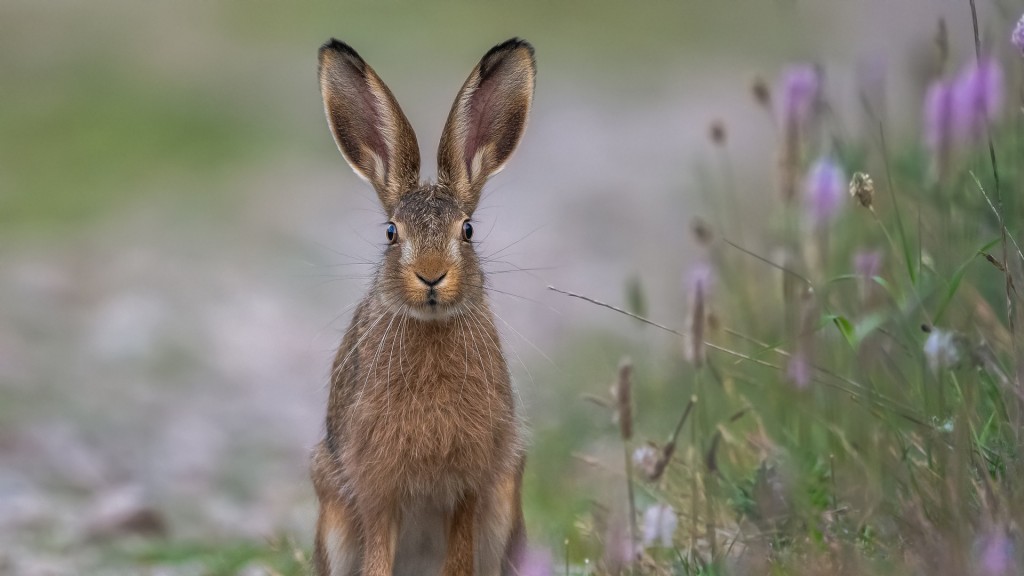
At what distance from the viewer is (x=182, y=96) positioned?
16.1 metres

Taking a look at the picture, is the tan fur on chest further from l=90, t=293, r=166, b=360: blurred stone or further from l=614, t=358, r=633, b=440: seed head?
l=90, t=293, r=166, b=360: blurred stone

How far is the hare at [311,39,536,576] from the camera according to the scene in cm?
483

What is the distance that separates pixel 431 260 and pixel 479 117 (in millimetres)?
653

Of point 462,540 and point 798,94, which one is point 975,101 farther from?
point 462,540

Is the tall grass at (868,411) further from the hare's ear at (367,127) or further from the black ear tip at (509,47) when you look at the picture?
the hare's ear at (367,127)

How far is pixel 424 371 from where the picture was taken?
16.1ft

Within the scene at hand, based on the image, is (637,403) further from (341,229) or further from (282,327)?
(341,229)

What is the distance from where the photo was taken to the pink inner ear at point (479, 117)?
5035 millimetres

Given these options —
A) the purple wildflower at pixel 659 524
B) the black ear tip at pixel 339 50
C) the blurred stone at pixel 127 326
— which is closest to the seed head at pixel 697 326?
the purple wildflower at pixel 659 524

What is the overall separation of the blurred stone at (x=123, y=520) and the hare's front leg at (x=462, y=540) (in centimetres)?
242

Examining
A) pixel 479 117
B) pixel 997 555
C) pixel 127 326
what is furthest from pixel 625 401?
pixel 127 326

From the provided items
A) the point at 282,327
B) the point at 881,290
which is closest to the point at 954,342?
the point at 881,290

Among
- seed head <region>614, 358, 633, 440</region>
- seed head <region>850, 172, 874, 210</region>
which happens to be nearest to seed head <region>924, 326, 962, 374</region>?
seed head <region>850, 172, 874, 210</region>

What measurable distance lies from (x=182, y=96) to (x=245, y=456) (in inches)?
338
